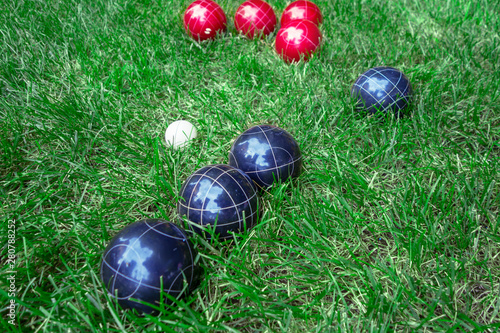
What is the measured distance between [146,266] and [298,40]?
2377 millimetres

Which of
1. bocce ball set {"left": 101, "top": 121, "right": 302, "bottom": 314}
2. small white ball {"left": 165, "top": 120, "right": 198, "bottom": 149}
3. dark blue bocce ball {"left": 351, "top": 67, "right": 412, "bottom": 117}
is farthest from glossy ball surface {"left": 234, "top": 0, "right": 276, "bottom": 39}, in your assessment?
bocce ball set {"left": 101, "top": 121, "right": 302, "bottom": 314}

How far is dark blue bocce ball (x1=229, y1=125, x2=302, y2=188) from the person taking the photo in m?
2.11

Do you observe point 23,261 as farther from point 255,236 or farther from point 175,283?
point 255,236

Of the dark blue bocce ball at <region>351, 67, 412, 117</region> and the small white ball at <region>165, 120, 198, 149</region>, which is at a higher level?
the dark blue bocce ball at <region>351, 67, 412, 117</region>

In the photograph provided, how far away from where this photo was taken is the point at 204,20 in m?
3.47

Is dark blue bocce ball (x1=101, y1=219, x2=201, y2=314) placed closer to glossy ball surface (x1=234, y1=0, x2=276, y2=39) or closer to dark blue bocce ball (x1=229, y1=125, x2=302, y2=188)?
dark blue bocce ball (x1=229, y1=125, x2=302, y2=188)

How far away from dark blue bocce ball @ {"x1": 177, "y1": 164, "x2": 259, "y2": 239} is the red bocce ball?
205cm

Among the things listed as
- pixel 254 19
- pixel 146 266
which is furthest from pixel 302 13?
pixel 146 266

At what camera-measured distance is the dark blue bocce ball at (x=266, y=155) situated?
2.11 meters

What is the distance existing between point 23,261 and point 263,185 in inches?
52.3

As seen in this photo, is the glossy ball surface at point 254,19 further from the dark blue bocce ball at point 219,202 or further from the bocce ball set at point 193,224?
the dark blue bocce ball at point 219,202

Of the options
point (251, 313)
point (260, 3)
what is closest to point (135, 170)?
point (251, 313)

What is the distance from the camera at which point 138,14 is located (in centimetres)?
398

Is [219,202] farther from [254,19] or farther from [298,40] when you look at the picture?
[254,19]
